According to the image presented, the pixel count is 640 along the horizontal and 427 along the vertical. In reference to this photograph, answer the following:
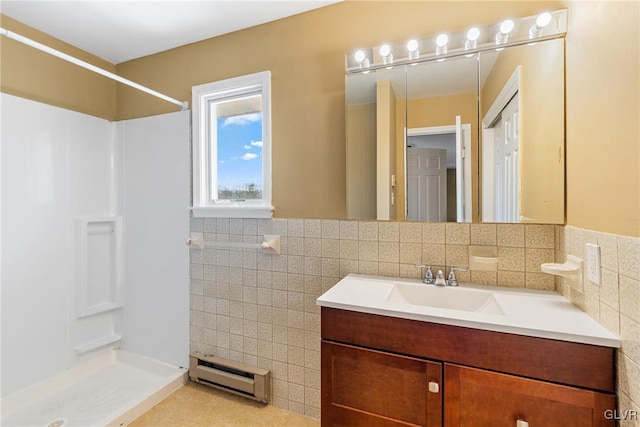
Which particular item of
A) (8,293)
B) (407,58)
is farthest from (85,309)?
(407,58)

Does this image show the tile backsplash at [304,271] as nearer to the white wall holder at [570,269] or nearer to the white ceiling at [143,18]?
the white wall holder at [570,269]

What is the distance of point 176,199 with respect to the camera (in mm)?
2119

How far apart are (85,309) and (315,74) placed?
7.51 ft

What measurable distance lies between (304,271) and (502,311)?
1.01 m

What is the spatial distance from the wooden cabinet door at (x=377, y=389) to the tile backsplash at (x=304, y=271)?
487 mm

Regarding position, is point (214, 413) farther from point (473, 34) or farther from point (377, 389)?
point (473, 34)

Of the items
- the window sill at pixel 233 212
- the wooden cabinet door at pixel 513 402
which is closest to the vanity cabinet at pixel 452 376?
the wooden cabinet door at pixel 513 402

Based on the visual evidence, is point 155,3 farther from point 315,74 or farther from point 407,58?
point 407,58

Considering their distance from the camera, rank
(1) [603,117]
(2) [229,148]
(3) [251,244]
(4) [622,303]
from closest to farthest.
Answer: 1. (4) [622,303]
2. (1) [603,117]
3. (3) [251,244]
4. (2) [229,148]

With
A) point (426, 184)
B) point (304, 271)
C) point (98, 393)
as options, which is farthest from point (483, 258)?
point (98, 393)

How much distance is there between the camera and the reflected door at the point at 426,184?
1435 millimetres

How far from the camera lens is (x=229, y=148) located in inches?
81.7

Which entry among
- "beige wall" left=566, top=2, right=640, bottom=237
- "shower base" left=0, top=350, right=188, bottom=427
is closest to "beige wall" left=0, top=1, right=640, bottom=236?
"beige wall" left=566, top=2, right=640, bottom=237

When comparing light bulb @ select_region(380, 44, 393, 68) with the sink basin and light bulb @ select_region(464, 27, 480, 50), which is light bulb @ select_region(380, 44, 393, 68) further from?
the sink basin
